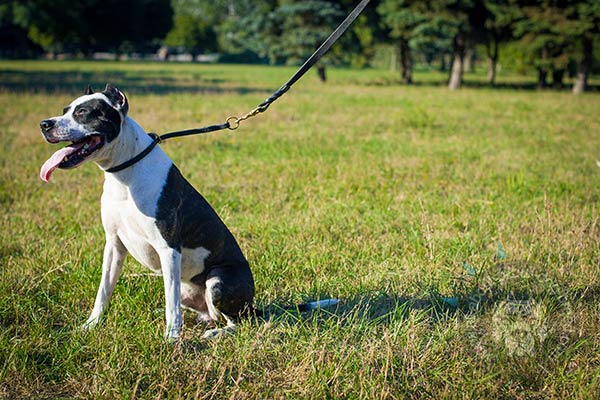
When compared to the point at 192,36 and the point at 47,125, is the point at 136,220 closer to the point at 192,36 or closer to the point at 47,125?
the point at 47,125

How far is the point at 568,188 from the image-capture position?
22.4ft

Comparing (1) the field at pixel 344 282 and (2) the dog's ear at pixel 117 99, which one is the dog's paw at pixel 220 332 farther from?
(2) the dog's ear at pixel 117 99

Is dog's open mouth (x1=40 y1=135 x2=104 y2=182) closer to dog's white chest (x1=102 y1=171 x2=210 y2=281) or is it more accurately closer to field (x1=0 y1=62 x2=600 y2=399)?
dog's white chest (x1=102 y1=171 x2=210 y2=281)

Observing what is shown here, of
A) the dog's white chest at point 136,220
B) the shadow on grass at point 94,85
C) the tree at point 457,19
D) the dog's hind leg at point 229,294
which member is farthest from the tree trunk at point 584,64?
the dog's white chest at point 136,220

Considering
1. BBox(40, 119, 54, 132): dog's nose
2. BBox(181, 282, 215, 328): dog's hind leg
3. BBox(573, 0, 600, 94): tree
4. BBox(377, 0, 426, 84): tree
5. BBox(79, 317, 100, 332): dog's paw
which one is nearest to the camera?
BBox(40, 119, 54, 132): dog's nose

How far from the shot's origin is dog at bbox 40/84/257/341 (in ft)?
8.95

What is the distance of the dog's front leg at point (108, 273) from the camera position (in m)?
3.18

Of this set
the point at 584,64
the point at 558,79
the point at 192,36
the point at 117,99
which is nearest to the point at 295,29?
the point at 584,64

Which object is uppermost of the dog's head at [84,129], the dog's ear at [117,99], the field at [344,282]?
the dog's ear at [117,99]

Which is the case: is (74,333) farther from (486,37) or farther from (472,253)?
(486,37)


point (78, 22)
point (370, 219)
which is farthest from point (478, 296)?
point (78, 22)

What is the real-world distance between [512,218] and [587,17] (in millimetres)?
23473

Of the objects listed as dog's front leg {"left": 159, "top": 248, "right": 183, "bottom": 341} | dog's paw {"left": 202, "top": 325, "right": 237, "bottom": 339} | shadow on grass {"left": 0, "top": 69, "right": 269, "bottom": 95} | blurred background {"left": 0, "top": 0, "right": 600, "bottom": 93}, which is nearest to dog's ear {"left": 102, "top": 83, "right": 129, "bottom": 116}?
dog's front leg {"left": 159, "top": 248, "right": 183, "bottom": 341}

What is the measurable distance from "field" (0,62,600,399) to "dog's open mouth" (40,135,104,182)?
3.21 ft
